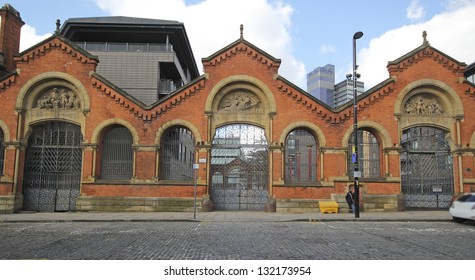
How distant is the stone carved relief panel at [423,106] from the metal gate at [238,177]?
975 cm

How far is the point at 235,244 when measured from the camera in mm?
Result: 10766

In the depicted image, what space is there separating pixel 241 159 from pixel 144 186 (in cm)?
614

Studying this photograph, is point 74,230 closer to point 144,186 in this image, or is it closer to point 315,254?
point 144,186

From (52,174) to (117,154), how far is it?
13.5ft

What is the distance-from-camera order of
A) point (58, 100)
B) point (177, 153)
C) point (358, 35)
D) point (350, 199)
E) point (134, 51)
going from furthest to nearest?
point (134, 51) < point (177, 153) < point (58, 100) < point (350, 199) < point (358, 35)

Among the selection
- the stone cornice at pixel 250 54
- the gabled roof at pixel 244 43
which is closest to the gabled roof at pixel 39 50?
the gabled roof at pixel 244 43

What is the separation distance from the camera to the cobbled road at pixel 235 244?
9133 millimetres

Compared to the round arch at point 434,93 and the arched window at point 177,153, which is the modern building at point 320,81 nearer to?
A: the round arch at point 434,93

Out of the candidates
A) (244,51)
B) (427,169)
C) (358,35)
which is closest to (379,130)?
(427,169)

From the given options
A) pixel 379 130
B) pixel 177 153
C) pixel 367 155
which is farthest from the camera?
pixel 367 155

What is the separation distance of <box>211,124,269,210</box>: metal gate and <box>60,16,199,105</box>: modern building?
47.3 ft

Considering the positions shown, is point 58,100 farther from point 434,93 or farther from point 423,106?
point 434,93

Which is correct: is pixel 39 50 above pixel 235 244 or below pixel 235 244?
above
